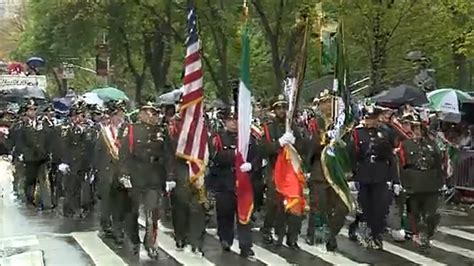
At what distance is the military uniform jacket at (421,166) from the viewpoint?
509 inches

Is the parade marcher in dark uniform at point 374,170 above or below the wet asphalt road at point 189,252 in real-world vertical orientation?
above

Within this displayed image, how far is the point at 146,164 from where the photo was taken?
12.4m

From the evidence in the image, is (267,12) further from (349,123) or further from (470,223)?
(349,123)

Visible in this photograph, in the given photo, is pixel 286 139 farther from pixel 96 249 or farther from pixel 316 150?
pixel 96 249

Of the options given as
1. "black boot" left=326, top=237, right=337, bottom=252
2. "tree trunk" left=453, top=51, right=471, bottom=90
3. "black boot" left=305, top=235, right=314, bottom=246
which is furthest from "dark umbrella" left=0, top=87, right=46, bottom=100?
"black boot" left=326, top=237, right=337, bottom=252

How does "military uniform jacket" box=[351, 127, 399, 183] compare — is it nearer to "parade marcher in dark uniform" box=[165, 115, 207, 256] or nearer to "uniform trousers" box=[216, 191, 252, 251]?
"uniform trousers" box=[216, 191, 252, 251]

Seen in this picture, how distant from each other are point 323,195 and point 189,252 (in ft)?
6.57

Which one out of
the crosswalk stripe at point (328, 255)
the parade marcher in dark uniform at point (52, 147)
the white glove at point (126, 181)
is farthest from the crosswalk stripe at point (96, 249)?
the parade marcher in dark uniform at point (52, 147)

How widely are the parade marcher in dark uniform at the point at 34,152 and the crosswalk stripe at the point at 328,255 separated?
23.0 feet

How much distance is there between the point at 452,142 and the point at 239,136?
29.0ft

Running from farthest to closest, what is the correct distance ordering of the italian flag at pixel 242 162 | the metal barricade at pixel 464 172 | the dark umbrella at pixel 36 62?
the dark umbrella at pixel 36 62 < the metal barricade at pixel 464 172 < the italian flag at pixel 242 162

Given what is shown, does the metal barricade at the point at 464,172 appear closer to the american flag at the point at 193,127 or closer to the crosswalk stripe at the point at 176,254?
the crosswalk stripe at the point at 176,254

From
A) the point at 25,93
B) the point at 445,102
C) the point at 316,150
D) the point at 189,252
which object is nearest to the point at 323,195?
the point at 316,150

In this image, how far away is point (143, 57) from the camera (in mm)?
36781
